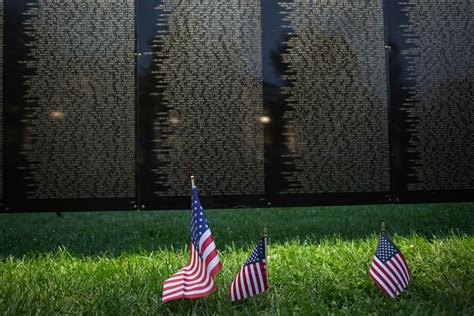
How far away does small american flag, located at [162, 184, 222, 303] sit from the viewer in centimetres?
383

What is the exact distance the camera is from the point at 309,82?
690 cm

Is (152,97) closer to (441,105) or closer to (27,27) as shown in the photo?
(27,27)

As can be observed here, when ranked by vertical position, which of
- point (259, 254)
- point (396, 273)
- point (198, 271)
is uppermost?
point (259, 254)

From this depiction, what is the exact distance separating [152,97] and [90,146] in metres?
1.23

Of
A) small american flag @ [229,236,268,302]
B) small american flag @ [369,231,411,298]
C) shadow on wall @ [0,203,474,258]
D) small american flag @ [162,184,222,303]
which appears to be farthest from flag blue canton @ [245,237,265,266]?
shadow on wall @ [0,203,474,258]

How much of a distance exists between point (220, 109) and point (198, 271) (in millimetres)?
3343

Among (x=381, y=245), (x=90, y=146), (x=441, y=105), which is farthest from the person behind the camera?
(x=441, y=105)

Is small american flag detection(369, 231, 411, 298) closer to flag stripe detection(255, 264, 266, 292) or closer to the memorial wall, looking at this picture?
flag stripe detection(255, 264, 266, 292)

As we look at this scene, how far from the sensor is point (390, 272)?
4.14 metres

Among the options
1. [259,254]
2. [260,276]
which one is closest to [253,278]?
[260,276]

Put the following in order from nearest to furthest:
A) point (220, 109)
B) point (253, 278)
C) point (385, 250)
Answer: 1. point (253, 278)
2. point (385, 250)
3. point (220, 109)

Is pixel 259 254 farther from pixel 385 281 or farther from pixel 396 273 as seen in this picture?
pixel 396 273

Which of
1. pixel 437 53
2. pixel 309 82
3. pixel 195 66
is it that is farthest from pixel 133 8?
pixel 437 53

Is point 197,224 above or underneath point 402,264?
above
